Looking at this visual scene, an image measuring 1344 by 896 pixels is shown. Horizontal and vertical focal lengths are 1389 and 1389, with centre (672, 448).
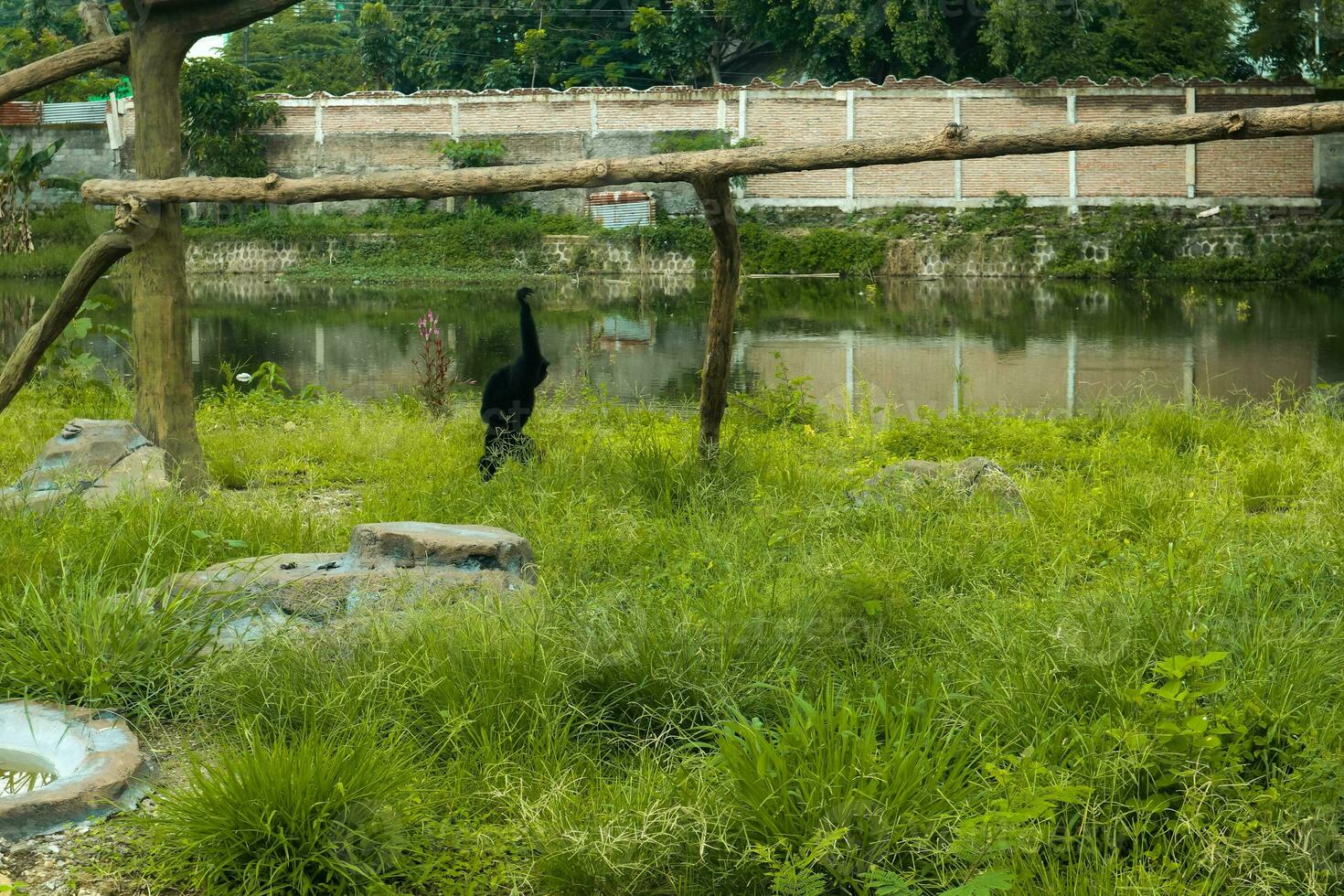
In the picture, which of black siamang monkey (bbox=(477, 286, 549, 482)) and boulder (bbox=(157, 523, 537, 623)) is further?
black siamang monkey (bbox=(477, 286, 549, 482))

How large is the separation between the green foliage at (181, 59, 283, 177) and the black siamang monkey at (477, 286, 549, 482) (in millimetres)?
22736

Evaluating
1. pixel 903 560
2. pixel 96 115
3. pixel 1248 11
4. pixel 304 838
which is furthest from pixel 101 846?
pixel 96 115

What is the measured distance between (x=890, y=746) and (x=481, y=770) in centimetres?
100

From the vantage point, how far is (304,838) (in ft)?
9.67

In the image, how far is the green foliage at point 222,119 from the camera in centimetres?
2791

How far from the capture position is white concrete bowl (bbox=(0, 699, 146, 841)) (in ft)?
10.3

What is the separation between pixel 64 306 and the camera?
6.22m

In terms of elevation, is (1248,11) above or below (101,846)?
above

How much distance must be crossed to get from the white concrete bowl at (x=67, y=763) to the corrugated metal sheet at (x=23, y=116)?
30.1 m

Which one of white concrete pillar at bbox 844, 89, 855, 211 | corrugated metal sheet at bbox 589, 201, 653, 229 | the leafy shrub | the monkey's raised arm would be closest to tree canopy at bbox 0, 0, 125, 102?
corrugated metal sheet at bbox 589, 201, 653, 229

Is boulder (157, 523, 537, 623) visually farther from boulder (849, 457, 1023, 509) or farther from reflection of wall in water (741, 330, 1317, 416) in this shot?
reflection of wall in water (741, 330, 1317, 416)

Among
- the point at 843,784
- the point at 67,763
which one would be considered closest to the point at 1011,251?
the point at 843,784

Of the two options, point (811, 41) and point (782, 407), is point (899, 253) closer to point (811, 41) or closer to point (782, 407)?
point (811, 41)

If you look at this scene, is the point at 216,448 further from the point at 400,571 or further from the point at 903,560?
the point at 903,560
